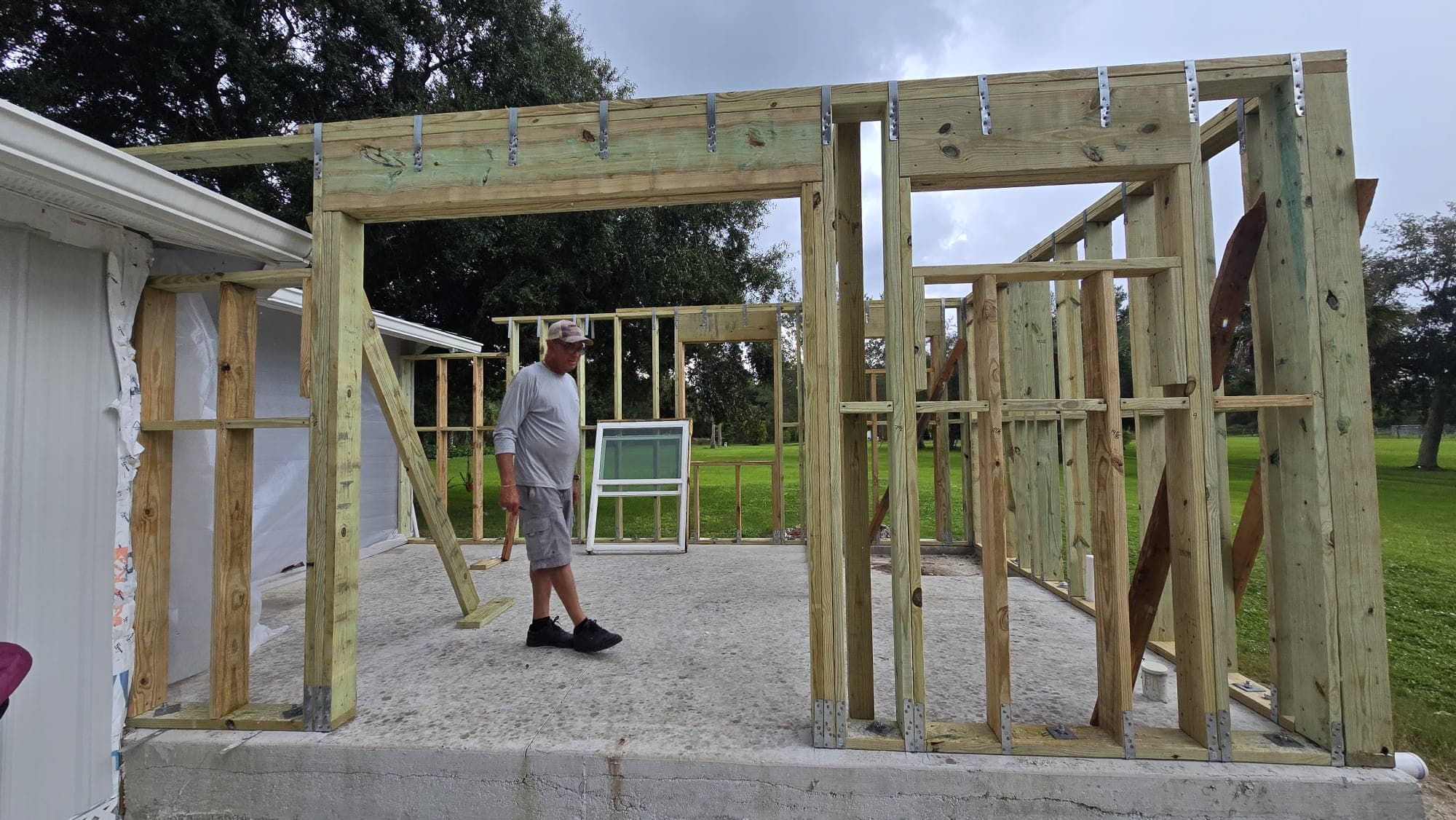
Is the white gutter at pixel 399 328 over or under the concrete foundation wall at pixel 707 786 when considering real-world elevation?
over

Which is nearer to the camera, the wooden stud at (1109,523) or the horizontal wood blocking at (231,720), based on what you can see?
the wooden stud at (1109,523)

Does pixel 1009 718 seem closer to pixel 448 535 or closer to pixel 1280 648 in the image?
pixel 1280 648

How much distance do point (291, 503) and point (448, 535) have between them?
9.69 ft

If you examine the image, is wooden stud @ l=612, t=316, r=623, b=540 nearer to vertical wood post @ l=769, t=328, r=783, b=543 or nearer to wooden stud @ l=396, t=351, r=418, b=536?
vertical wood post @ l=769, t=328, r=783, b=543

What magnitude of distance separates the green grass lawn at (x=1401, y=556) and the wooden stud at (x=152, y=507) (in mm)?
5084

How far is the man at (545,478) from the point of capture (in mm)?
3342

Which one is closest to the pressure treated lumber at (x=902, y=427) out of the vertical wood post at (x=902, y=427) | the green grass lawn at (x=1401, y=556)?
the vertical wood post at (x=902, y=427)

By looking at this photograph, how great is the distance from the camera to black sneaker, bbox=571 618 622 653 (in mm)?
→ 3332

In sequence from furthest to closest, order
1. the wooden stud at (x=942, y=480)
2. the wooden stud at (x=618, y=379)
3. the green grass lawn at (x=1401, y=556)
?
the wooden stud at (x=618, y=379) < the wooden stud at (x=942, y=480) < the green grass lawn at (x=1401, y=556)

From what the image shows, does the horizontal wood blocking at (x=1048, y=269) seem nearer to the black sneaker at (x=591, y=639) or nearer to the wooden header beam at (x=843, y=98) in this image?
the wooden header beam at (x=843, y=98)

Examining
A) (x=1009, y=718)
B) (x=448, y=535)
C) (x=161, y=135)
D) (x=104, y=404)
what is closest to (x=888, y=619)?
(x=1009, y=718)

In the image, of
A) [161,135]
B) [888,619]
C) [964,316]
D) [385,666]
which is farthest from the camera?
[161,135]

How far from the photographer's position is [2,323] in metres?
2.12

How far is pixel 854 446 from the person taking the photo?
250 centimetres
